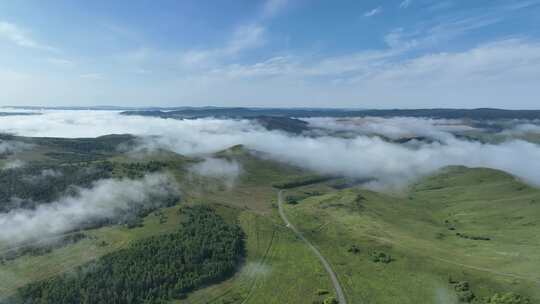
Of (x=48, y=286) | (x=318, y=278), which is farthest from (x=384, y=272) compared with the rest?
(x=48, y=286)

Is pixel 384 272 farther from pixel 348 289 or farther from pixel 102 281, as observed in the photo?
pixel 102 281

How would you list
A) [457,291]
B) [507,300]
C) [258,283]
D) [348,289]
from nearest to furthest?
[507,300] → [457,291] → [348,289] → [258,283]

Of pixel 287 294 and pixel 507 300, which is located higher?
pixel 507 300

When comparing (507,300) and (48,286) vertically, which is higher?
(507,300)

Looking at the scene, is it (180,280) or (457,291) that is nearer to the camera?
(457,291)

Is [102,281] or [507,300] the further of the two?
[102,281]

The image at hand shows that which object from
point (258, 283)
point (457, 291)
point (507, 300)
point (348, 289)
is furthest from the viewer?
point (258, 283)

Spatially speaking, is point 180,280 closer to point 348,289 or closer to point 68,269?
point 68,269

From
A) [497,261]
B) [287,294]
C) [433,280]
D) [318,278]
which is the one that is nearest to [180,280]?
[287,294]

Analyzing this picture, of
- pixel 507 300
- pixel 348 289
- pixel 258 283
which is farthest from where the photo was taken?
pixel 258 283
